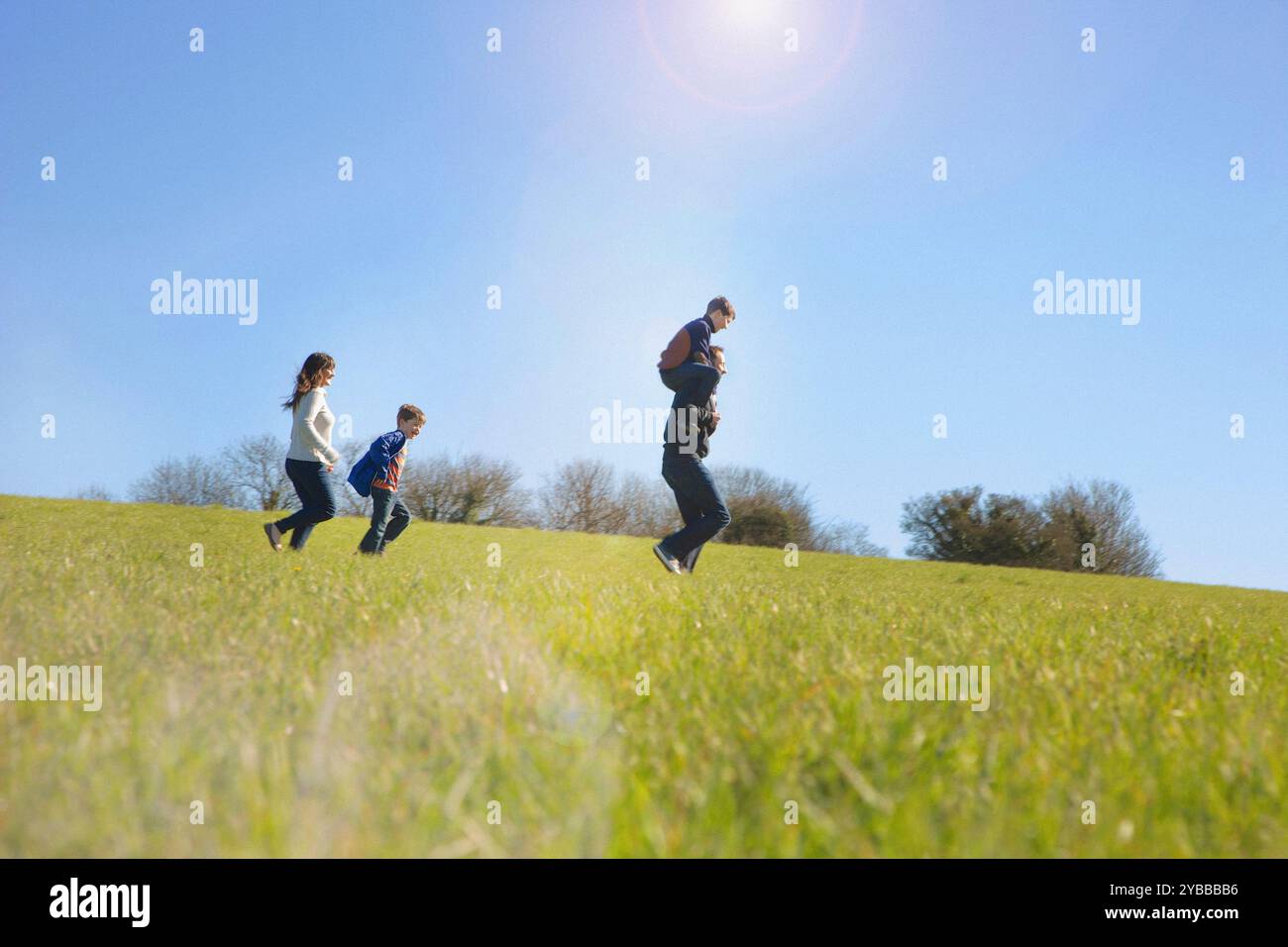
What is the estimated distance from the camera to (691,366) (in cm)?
863

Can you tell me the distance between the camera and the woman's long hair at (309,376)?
32.2 ft

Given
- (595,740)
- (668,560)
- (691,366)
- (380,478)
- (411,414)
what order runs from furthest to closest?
(411,414) → (380,478) → (668,560) → (691,366) → (595,740)

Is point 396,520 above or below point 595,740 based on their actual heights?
above

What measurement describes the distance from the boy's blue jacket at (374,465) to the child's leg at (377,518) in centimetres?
14

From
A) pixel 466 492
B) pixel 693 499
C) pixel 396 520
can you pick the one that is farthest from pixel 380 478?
pixel 466 492

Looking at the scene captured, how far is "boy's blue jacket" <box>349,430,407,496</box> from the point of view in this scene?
10.6 metres

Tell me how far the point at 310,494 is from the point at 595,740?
8162 mm

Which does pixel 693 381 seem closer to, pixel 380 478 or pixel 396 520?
pixel 380 478

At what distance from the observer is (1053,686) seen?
3475mm

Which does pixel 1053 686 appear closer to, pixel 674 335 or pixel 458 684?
pixel 458 684

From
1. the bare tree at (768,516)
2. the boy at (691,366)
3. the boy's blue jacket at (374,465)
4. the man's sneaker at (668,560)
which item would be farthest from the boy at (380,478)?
the bare tree at (768,516)

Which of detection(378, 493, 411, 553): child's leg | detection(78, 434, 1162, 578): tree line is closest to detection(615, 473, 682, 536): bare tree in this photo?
detection(78, 434, 1162, 578): tree line

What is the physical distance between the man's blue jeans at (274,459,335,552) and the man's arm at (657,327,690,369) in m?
4.17
